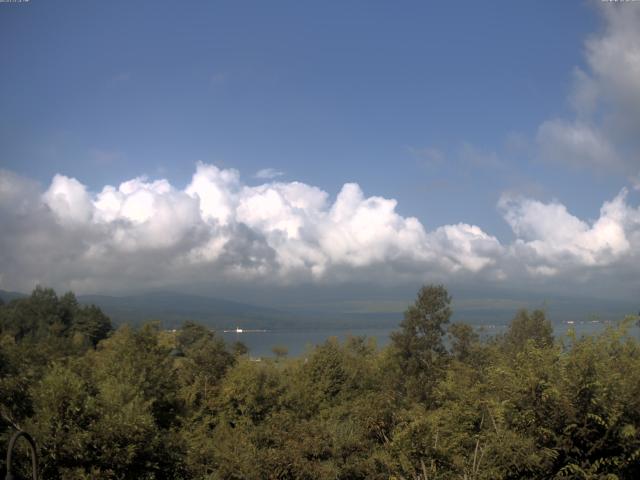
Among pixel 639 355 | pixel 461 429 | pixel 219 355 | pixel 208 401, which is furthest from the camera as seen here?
pixel 219 355

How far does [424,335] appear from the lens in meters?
47.5

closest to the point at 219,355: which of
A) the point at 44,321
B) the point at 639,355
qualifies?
the point at 639,355

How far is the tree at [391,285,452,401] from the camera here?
152 ft

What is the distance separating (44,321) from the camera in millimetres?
89062

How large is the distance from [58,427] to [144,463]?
9.76 ft

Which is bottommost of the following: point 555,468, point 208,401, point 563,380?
point 208,401

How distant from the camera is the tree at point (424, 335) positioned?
4631 centimetres

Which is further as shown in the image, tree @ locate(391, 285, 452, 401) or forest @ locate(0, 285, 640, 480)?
tree @ locate(391, 285, 452, 401)

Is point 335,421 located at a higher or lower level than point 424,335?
lower

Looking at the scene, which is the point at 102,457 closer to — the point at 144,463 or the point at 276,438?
the point at 144,463

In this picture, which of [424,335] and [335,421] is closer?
[335,421]

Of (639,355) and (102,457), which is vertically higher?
(639,355)

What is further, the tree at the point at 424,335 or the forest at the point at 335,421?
the tree at the point at 424,335

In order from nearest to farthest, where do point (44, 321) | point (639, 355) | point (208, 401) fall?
point (639, 355), point (208, 401), point (44, 321)
